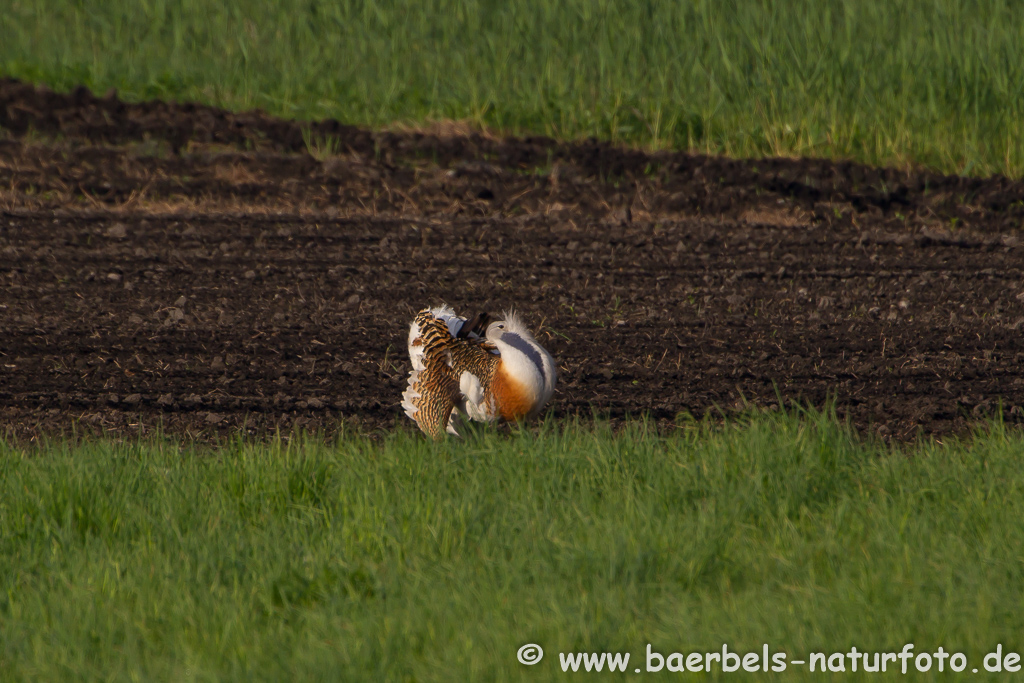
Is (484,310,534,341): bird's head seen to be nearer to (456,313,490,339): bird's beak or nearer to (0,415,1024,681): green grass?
(456,313,490,339): bird's beak

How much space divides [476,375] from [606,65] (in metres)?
6.45

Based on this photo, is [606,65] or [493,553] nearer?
[493,553]

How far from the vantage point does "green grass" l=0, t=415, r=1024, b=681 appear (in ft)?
10.3

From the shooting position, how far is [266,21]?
39.2 feet

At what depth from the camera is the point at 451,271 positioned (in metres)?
7.59

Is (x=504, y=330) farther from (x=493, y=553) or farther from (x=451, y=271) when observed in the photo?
(x=451, y=271)

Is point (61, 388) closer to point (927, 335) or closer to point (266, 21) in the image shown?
point (927, 335)

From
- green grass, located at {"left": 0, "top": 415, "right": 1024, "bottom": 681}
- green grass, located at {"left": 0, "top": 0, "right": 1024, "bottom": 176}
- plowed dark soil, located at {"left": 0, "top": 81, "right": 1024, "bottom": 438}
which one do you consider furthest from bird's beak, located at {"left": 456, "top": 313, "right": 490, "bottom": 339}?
green grass, located at {"left": 0, "top": 0, "right": 1024, "bottom": 176}

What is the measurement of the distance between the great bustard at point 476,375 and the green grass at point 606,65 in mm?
5605

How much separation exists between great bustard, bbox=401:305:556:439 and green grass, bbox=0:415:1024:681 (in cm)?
19

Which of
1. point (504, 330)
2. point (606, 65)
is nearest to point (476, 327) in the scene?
point (504, 330)

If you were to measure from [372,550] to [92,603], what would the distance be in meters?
0.86

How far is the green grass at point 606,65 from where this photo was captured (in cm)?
1000

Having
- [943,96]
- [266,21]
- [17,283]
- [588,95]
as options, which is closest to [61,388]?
[17,283]
